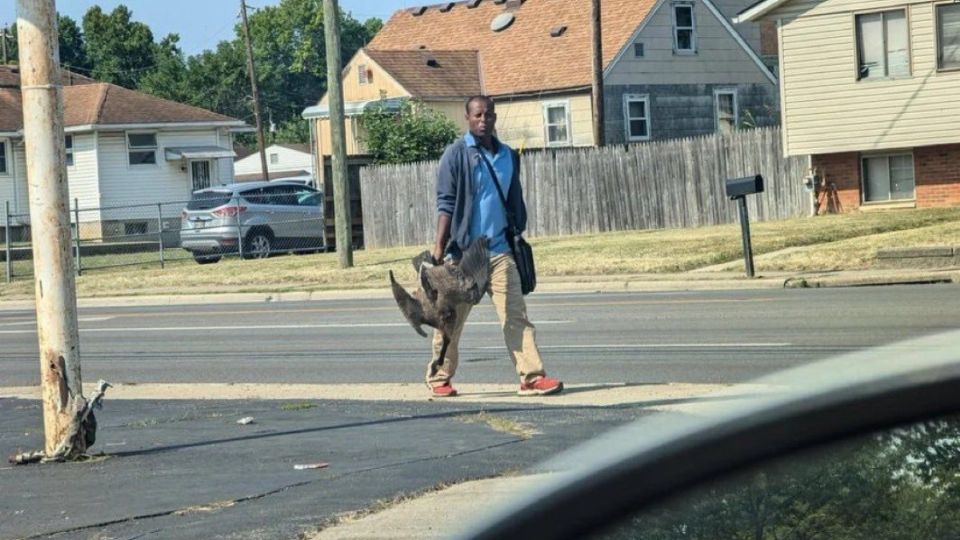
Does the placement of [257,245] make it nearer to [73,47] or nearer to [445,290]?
[445,290]

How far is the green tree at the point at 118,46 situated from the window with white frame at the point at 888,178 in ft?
200

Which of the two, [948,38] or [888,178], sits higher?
[948,38]

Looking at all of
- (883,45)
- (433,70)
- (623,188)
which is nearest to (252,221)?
(623,188)

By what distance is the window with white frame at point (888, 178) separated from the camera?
28938 mm

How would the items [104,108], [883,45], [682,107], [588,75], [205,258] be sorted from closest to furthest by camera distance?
1. [883,45]
2. [205,258]
3. [588,75]
4. [682,107]
5. [104,108]

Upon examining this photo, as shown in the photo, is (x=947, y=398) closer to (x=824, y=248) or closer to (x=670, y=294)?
(x=670, y=294)

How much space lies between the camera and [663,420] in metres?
1.60

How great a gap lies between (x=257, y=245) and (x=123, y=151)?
62.6 ft

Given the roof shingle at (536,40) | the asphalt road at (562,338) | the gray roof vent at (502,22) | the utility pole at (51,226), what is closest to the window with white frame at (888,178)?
the asphalt road at (562,338)

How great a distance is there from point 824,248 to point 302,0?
10605 cm

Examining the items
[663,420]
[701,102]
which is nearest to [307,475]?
[663,420]

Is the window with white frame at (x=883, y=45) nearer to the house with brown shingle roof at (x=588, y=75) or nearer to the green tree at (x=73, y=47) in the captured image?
the house with brown shingle roof at (x=588, y=75)

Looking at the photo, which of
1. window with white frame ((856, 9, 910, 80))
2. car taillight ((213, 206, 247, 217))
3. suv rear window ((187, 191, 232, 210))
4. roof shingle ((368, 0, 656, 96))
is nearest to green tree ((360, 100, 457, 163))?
suv rear window ((187, 191, 232, 210))

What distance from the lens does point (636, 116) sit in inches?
1678
